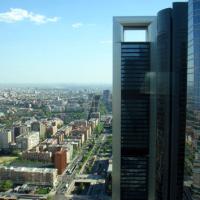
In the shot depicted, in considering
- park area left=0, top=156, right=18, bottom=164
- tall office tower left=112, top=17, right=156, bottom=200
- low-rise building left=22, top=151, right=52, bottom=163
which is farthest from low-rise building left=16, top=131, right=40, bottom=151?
tall office tower left=112, top=17, right=156, bottom=200

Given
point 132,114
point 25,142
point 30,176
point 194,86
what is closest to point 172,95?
point 132,114

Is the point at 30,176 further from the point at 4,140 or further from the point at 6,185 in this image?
the point at 4,140

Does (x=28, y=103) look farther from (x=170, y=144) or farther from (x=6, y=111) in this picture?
(x=170, y=144)

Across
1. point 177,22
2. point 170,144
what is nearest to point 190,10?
point 177,22

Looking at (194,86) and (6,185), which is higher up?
(194,86)

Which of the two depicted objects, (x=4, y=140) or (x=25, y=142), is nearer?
(x=25, y=142)

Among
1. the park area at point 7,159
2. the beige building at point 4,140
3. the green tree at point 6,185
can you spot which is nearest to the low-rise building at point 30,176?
the green tree at point 6,185
